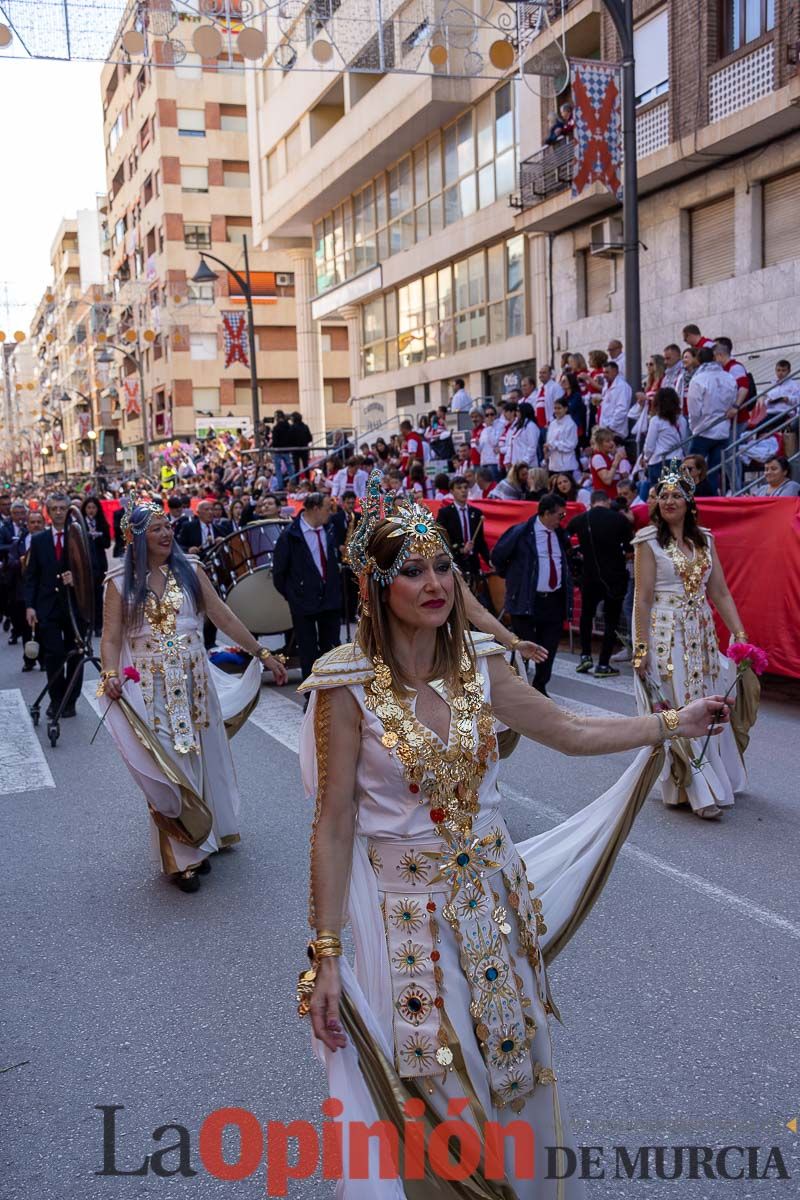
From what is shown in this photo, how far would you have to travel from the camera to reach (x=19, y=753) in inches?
355

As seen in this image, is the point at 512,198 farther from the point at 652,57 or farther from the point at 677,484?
the point at 677,484

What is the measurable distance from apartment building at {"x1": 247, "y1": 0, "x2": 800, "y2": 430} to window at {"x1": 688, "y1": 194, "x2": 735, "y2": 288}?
0.11ft

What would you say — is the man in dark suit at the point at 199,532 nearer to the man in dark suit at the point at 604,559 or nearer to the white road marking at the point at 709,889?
the man in dark suit at the point at 604,559

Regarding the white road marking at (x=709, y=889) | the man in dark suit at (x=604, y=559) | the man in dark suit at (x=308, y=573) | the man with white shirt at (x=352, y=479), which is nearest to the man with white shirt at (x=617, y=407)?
the man in dark suit at (x=604, y=559)

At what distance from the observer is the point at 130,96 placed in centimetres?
6600

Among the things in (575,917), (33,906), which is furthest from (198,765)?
(575,917)

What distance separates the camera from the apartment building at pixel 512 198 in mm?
17250

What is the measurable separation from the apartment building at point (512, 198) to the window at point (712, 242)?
0.03 m

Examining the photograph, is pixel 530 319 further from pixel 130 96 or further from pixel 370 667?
pixel 130 96

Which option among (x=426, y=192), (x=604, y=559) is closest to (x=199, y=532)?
(x=604, y=559)

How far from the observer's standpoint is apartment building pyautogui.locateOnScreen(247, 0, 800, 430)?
17.2 metres

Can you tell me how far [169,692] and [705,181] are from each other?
1624cm

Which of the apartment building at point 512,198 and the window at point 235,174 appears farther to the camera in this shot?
the window at point 235,174

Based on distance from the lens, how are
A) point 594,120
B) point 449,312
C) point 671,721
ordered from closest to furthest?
1. point 671,721
2. point 594,120
3. point 449,312
